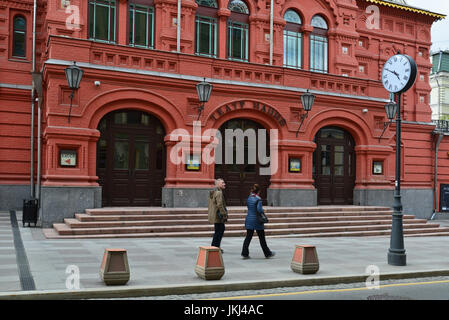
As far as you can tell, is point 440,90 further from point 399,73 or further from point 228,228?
point 399,73

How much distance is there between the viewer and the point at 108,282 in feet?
28.0

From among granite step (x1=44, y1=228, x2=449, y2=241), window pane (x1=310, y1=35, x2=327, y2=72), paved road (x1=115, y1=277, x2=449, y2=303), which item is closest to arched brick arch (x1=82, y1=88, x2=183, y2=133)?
granite step (x1=44, y1=228, x2=449, y2=241)

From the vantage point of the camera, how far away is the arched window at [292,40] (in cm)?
2273

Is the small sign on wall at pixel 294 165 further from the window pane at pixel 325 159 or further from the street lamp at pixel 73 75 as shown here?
the street lamp at pixel 73 75

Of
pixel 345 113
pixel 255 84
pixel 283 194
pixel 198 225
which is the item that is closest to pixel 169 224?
pixel 198 225

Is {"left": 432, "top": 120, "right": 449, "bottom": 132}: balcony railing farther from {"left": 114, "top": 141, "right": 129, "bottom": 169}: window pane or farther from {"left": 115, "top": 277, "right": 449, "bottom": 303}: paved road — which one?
{"left": 115, "top": 277, "right": 449, "bottom": 303}: paved road

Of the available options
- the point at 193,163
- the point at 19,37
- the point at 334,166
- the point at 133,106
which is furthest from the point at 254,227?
the point at 19,37

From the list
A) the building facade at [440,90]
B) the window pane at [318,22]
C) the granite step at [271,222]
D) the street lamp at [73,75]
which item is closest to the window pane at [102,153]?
the street lamp at [73,75]

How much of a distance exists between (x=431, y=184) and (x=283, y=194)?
41.0 feet

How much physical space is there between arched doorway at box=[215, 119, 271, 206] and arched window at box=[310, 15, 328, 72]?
5.04 metres
